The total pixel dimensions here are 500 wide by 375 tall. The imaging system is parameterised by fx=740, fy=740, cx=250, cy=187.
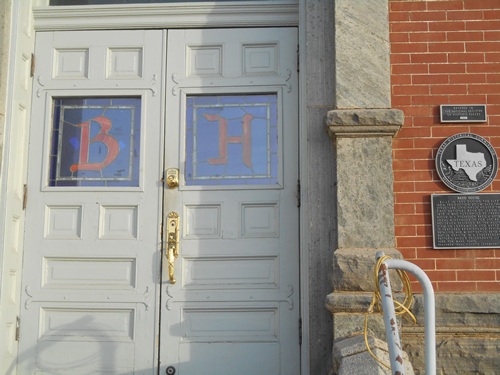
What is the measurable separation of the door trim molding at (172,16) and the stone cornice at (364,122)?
38.5 inches

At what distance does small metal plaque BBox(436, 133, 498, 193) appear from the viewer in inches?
190

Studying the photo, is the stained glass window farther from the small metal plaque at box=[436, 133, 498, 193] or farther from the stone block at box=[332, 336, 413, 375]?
the small metal plaque at box=[436, 133, 498, 193]

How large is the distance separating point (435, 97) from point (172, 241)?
2031mm

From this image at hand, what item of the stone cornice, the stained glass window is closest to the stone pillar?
the stone cornice

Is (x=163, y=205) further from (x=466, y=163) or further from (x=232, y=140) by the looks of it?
(x=466, y=163)

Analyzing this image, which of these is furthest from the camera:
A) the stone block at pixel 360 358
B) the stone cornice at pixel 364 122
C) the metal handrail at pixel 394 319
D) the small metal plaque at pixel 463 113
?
the small metal plaque at pixel 463 113

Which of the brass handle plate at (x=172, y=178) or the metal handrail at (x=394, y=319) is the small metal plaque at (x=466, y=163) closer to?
the metal handrail at (x=394, y=319)

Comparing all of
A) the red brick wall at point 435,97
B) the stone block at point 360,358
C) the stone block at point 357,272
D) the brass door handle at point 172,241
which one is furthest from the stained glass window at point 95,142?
the stone block at point 360,358

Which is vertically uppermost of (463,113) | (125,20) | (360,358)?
(125,20)

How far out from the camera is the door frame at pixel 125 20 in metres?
5.19

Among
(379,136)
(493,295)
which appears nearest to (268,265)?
(379,136)

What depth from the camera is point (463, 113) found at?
4938 mm

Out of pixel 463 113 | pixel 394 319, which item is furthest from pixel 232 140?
pixel 394 319

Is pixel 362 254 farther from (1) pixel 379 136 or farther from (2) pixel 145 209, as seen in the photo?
(2) pixel 145 209
